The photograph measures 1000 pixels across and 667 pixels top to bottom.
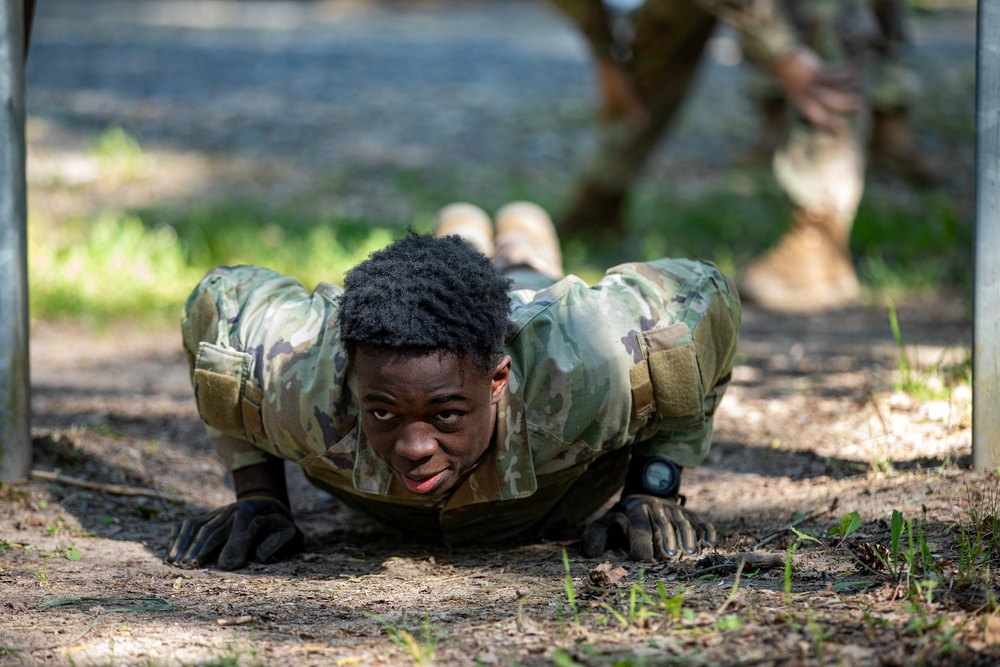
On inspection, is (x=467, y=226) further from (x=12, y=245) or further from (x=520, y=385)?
(x=520, y=385)

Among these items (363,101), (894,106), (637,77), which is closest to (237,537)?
(637,77)

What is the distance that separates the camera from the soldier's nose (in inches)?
88.1

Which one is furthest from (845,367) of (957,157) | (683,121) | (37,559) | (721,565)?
(683,121)

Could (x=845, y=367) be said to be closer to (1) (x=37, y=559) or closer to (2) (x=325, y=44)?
(1) (x=37, y=559)

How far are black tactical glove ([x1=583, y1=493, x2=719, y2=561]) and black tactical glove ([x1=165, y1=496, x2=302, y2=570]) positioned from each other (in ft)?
2.43

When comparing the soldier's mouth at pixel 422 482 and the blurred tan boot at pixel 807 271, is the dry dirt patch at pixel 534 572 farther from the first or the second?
the blurred tan boot at pixel 807 271

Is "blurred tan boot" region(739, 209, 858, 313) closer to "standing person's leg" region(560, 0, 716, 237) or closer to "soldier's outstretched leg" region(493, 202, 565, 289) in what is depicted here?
"standing person's leg" region(560, 0, 716, 237)

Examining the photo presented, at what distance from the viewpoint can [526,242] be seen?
445 centimetres

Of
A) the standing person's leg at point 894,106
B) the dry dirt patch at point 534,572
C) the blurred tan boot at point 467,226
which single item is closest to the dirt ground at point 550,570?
the dry dirt patch at point 534,572

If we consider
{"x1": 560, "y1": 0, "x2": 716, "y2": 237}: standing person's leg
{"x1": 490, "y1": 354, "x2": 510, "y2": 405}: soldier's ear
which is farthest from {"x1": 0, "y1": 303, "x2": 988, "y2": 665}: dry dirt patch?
{"x1": 560, "y1": 0, "x2": 716, "y2": 237}: standing person's leg

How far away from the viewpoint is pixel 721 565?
2275mm

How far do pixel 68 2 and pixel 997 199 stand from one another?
16400 millimetres

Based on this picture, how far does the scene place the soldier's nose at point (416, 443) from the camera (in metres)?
2.24

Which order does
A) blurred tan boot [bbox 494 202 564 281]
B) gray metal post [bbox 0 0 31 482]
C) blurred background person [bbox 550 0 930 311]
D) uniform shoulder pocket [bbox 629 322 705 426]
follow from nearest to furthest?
uniform shoulder pocket [bbox 629 322 705 426], gray metal post [bbox 0 0 31 482], blurred tan boot [bbox 494 202 564 281], blurred background person [bbox 550 0 930 311]
